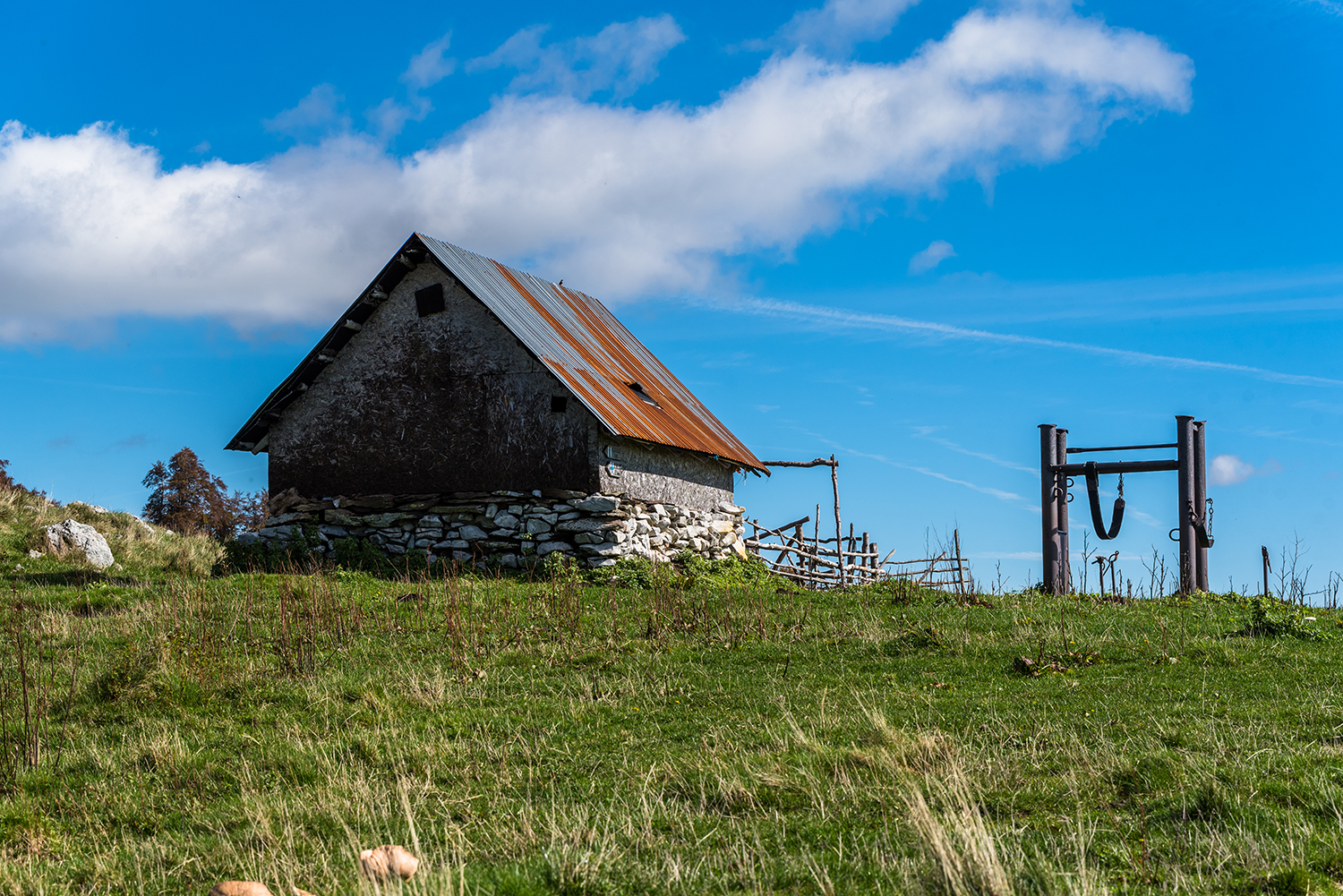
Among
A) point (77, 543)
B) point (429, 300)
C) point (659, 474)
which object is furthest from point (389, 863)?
point (77, 543)

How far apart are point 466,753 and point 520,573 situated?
11823mm

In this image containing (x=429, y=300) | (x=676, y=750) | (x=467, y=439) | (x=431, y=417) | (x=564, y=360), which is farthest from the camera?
(x=429, y=300)

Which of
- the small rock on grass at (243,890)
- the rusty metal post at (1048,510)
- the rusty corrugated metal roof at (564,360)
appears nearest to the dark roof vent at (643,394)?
the rusty corrugated metal roof at (564,360)

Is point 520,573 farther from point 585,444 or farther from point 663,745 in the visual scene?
point 663,745

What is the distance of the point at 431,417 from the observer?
21.4 m

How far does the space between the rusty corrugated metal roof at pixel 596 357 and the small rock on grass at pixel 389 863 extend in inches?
550

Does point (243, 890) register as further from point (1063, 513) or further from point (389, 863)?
point (1063, 513)

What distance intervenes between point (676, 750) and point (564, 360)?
1409cm

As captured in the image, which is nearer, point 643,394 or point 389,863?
point 389,863

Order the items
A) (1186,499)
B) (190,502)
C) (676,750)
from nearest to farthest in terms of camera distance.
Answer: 1. (676,750)
2. (1186,499)
3. (190,502)

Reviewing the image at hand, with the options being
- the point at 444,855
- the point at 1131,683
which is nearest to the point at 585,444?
the point at 1131,683

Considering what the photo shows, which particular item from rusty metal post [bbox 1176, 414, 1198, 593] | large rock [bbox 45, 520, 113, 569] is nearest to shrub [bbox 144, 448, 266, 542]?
large rock [bbox 45, 520, 113, 569]

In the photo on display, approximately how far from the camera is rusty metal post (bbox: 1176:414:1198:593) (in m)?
19.1

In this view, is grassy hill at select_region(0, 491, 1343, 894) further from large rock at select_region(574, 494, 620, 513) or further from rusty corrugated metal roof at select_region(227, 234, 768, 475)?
rusty corrugated metal roof at select_region(227, 234, 768, 475)
